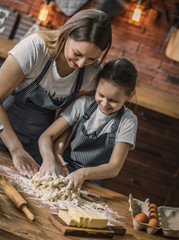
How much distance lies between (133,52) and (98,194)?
2.36m

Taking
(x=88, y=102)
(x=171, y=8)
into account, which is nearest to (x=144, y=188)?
(x=88, y=102)

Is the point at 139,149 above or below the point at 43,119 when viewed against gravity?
below

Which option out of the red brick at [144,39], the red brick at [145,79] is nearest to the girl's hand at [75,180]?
the red brick at [145,79]

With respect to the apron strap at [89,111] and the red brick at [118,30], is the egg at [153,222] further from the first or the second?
the red brick at [118,30]

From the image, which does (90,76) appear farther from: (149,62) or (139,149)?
(149,62)

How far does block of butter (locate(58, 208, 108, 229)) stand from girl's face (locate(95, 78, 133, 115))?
0.66 m

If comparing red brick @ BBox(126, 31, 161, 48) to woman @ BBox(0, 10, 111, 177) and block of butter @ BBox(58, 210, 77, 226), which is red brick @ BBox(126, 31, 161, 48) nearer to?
woman @ BBox(0, 10, 111, 177)

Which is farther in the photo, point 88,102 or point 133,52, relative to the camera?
point 133,52

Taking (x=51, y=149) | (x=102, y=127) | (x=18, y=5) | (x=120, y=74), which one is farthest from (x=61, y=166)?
(x=18, y=5)

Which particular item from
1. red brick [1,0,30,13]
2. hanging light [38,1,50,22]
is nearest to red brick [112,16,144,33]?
hanging light [38,1,50,22]

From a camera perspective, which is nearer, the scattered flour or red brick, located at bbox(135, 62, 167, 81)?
the scattered flour

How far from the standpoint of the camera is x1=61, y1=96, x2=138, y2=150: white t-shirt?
5.73ft

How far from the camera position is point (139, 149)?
3.08 meters

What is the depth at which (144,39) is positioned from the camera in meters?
3.60
